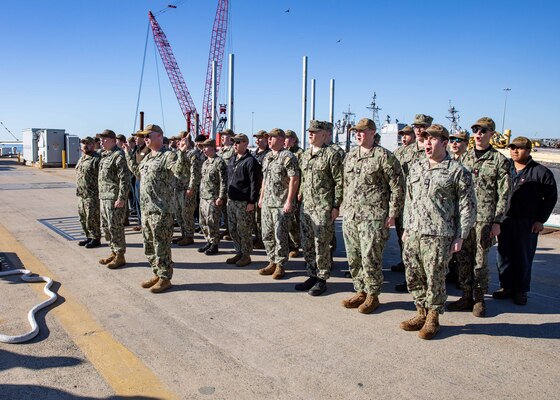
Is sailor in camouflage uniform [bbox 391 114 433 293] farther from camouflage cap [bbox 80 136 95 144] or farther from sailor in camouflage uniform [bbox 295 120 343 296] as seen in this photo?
camouflage cap [bbox 80 136 95 144]

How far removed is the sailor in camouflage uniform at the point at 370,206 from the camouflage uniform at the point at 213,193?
275 centimetres

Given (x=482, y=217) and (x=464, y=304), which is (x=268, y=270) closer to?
(x=464, y=304)

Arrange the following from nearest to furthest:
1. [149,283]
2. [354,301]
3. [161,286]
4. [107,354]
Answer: [107,354] < [354,301] < [161,286] < [149,283]

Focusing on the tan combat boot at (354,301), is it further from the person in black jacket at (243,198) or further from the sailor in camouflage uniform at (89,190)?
the sailor in camouflage uniform at (89,190)

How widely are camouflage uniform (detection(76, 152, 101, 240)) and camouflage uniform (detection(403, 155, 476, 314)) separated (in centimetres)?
489

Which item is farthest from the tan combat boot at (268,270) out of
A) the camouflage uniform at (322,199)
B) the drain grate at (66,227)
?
the drain grate at (66,227)

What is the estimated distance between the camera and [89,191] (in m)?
6.71

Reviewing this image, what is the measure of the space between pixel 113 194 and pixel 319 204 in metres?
2.88

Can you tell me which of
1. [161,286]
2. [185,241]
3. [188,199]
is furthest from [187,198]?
[161,286]

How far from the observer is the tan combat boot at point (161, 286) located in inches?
192

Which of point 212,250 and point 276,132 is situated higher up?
point 276,132

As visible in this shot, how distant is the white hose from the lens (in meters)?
3.56

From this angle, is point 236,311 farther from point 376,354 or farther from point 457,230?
point 457,230

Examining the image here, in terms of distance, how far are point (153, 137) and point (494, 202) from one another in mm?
3675
